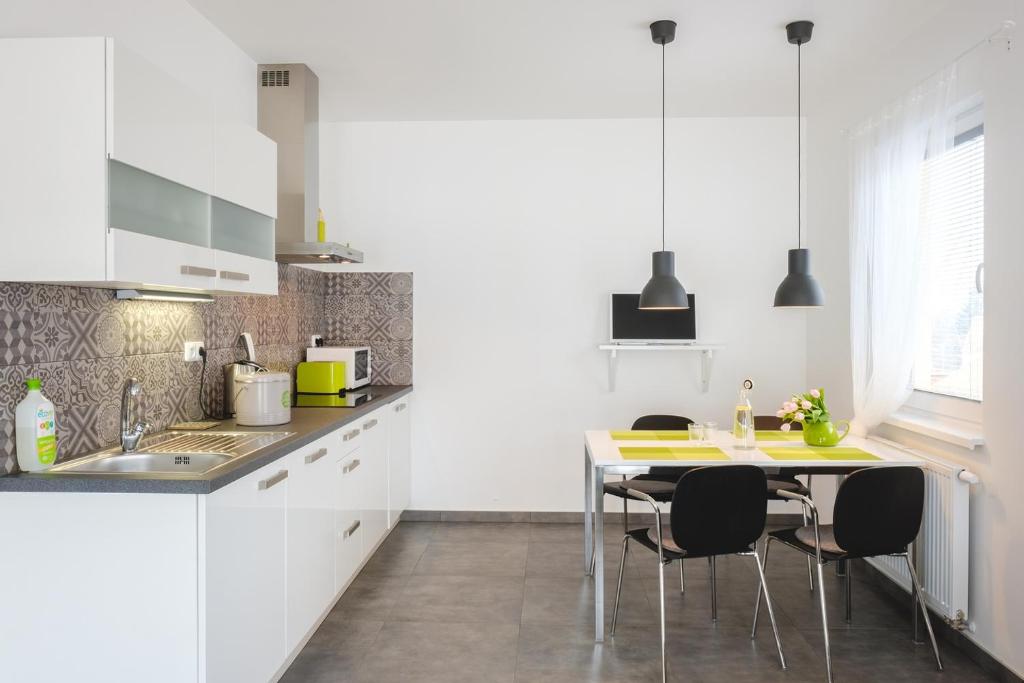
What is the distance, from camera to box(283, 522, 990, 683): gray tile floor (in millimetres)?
2898

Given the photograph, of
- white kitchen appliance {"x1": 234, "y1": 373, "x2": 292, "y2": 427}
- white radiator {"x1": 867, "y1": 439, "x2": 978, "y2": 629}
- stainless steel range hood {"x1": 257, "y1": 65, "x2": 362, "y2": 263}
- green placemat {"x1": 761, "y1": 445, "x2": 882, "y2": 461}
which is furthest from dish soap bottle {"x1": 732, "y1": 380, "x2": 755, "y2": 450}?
stainless steel range hood {"x1": 257, "y1": 65, "x2": 362, "y2": 263}

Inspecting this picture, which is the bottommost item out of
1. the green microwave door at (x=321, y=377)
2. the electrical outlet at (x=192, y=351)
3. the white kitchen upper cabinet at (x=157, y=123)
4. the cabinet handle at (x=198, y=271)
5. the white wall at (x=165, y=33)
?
the green microwave door at (x=321, y=377)

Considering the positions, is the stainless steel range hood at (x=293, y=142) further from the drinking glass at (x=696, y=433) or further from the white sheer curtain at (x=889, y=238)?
the white sheer curtain at (x=889, y=238)

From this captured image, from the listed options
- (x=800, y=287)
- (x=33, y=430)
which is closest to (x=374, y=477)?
(x=33, y=430)

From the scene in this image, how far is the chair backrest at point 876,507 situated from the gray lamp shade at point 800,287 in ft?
2.98

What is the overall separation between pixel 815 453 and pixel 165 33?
3319 millimetres

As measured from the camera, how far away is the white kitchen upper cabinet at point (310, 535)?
2.78 metres

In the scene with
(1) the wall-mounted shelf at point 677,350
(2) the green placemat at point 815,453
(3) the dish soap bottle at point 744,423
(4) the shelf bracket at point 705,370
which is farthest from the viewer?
(4) the shelf bracket at point 705,370

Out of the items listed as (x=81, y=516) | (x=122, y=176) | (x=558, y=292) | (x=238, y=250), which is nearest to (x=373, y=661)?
(x=81, y=516)

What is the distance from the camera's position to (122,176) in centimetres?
217

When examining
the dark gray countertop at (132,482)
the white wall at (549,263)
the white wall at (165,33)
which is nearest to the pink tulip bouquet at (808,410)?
the white wall at (549,263)

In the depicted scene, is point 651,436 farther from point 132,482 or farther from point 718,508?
point 132,482

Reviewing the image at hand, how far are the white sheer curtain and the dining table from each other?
13.4 inches

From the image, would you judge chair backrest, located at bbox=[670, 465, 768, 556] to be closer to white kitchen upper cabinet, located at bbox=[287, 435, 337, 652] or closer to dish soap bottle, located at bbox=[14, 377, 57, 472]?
white kitchen upper cabinet, located at bbox=[287, 435, 337, 652]
